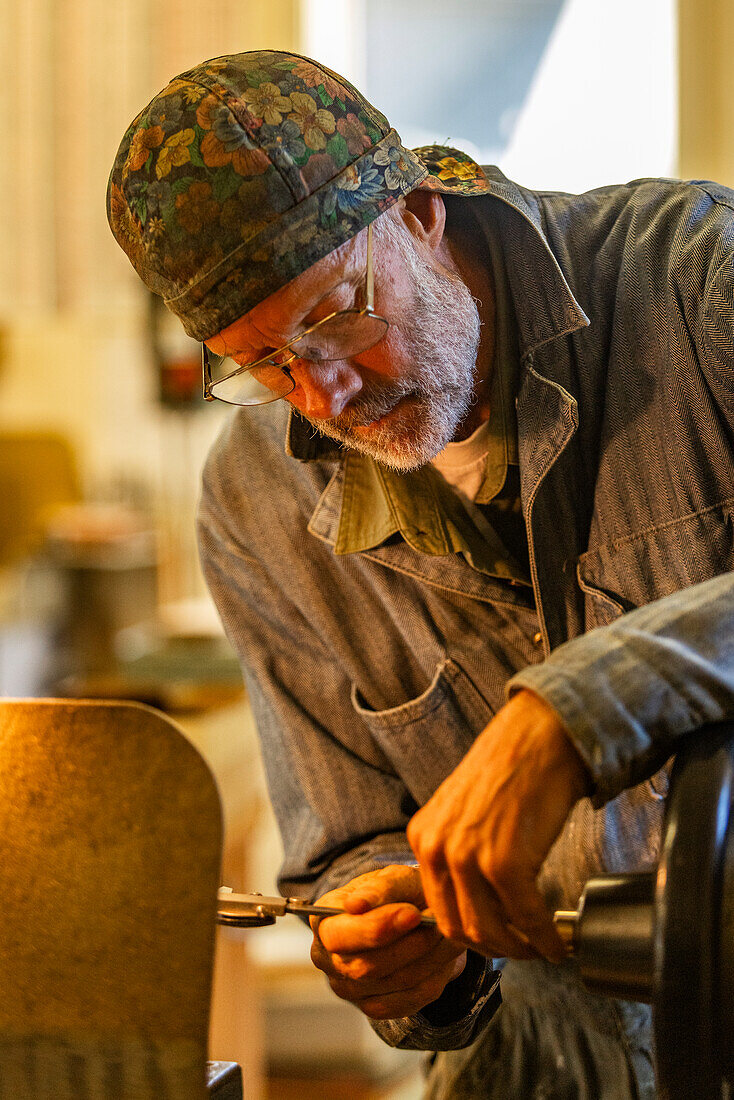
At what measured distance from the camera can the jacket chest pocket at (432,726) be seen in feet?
3.59

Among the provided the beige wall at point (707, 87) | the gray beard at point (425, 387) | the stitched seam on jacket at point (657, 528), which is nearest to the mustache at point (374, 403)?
the gray beard at point (425, 387)

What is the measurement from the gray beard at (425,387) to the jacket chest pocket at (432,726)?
24 centimetres

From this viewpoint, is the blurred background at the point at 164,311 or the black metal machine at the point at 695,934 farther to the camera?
the blurred background at the point at 164,311

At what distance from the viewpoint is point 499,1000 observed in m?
0.98

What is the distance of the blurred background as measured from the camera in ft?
8.05

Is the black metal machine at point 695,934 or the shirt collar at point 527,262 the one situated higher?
the shirt collar at point 527,262

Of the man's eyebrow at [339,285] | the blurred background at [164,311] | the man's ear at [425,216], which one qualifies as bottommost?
the blurred background at [164,311]

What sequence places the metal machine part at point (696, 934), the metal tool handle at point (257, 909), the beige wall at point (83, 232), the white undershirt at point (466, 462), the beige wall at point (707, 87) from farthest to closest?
1. the beige wall at point (83, 232)
2. the beige wall at point (707, 87)
3. the white undershirt at point (466, 462)
4. the metal tool handle at point (257, 909)
5. the metal machine part at point (696, 934)

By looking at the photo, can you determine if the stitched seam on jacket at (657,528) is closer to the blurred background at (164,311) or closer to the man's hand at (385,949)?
the man's hand at (385,949)

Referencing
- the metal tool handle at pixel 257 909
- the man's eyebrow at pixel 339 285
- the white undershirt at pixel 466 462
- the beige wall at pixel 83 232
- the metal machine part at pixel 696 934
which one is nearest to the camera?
the metal machine part at pixel 696 934

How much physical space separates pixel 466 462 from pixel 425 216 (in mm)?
233

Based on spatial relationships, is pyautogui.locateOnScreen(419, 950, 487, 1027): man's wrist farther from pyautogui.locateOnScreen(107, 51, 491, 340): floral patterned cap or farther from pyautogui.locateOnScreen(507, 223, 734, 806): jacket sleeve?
pyautogui.locateOnScreen(107, 51, 491, 340): floral patterned cap

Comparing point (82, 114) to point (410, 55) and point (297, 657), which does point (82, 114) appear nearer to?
point (410, 55)

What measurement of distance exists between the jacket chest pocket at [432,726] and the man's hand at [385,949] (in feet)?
0.70
